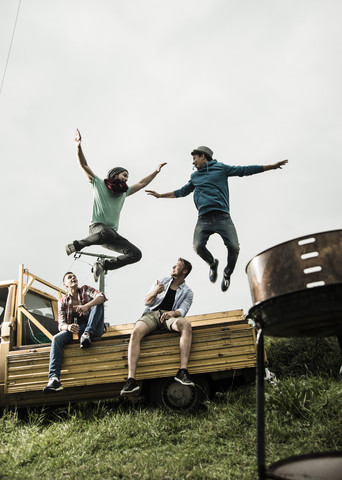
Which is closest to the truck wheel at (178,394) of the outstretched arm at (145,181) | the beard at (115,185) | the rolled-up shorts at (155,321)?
the rolled-up shorts at (155,321)

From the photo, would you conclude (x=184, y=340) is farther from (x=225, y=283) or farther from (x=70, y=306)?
(x=70, y=306)

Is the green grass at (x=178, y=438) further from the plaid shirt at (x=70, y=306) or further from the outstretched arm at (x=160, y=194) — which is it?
the outstretched arm at (x=160, y=194)

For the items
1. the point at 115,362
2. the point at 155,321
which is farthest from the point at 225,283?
the point at 115,362

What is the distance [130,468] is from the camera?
3674 millimetres

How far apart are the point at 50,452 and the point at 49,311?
3199 millimetres

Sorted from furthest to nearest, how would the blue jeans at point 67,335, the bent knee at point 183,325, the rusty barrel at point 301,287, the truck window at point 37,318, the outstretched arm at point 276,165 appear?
the truck window at point 37,318
the outstretched arm at point 276,165
the blue jeans at point 67,335
the bent knee at point 183,325
the rusty barrel at point 301,287

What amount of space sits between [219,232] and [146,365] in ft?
6.50

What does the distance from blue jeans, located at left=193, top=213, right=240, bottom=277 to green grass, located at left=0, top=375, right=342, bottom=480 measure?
1783 mm

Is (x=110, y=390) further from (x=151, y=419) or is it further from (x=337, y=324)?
(x=337, y=324)

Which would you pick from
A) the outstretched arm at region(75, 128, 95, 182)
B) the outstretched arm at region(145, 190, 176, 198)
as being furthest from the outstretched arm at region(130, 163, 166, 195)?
the outstretched arm at region(75, 128, 95, 182)

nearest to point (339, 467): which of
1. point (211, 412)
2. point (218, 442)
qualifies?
point (218, 442)

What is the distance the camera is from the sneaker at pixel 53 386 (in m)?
5.07

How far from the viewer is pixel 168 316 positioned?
537 centimetres

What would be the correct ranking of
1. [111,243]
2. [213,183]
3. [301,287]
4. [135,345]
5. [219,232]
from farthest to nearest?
[111,243] < [213,183] < [219,232] < [135,345] < [301,287]
